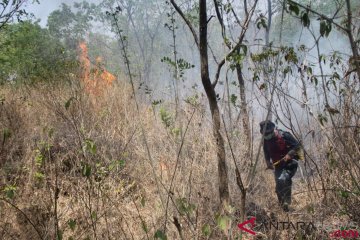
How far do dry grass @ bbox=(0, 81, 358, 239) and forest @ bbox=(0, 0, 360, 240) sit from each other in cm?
3

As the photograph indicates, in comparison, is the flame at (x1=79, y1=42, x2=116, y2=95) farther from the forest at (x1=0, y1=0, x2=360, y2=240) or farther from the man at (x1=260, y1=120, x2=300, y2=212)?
the man at (x1=260, y1=120, x2=300, y2=212)

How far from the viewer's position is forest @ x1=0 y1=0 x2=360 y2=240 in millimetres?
2332

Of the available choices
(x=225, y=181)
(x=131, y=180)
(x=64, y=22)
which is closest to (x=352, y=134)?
(x=225, y=181)

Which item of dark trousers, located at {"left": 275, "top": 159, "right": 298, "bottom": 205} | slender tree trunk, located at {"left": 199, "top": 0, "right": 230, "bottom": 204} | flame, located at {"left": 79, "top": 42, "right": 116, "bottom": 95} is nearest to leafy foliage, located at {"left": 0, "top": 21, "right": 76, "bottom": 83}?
Result: flame, located at {"left": 79, "top": 42, "right": 116, "bottom": 95}

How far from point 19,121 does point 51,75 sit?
3.97 feet

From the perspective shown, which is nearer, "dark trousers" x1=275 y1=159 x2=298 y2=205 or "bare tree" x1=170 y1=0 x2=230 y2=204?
"bare tree" x1=170 y1=0 x2=230 y2=204

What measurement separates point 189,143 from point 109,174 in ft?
5.36

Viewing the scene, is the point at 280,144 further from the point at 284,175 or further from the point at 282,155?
the point at 284,175

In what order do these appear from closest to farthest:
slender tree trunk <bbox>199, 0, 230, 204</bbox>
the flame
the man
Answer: slender tree trunk <bbox>199, 0, 230, 204</bbox>
the man
the flame

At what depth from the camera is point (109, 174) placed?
13.0ft

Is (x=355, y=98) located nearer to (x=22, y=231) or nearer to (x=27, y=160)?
(x=22, y=231)

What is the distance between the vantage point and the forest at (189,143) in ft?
7.65

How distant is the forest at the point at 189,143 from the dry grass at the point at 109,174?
29mm

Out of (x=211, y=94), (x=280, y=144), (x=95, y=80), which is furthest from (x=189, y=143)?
(x=95, y=80)
